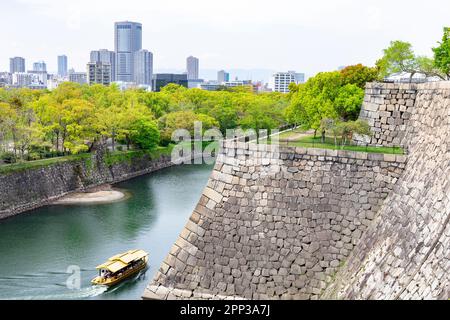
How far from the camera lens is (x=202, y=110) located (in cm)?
5366

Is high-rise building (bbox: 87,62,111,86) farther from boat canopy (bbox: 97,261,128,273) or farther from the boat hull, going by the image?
boat canopy (bbox: 97,261,128,273)

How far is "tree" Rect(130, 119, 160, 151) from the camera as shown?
4100 centimetres

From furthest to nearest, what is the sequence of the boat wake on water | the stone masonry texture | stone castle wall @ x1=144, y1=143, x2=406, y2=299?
the boat wake on water, stone castle wall @ x1=144, y1=143, x2=406, y2=299, the stone masonry texture

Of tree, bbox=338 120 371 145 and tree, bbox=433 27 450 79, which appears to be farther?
tree, bbox=433 27 450 79

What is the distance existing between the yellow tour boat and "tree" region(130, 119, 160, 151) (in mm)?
22277

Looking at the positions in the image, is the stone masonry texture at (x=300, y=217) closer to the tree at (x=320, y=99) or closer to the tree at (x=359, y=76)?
the tree at (x=320, y=99)

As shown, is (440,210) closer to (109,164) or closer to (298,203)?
(298,203)

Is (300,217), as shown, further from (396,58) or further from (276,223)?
(396,58)

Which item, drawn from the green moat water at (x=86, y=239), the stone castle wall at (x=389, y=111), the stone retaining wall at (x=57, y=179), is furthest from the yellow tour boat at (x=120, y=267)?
the stone retaining wall at (x=57, y=179)

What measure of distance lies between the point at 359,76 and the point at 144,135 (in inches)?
1006

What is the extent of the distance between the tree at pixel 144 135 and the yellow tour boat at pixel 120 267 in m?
22.3

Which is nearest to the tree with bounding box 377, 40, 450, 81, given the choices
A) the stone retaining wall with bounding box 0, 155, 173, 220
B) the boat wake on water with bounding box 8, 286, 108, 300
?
the boat wake on water with bounding box 8, 286, 108, 300

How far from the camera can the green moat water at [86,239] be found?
17.5m
